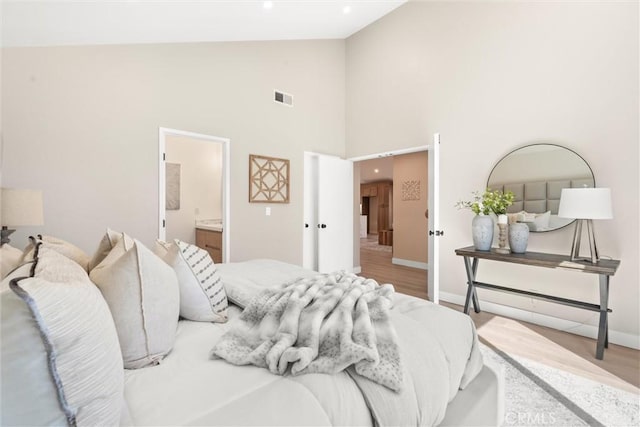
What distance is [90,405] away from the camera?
1.91 ft

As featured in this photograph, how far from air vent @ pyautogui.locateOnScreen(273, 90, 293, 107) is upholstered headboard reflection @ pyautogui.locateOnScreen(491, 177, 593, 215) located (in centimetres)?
295

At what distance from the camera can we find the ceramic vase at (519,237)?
281cm

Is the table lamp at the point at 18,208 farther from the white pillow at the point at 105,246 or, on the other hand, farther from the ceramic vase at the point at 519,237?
the ceramic vase at the point at 519,237

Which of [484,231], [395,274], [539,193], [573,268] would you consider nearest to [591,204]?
[573,268]

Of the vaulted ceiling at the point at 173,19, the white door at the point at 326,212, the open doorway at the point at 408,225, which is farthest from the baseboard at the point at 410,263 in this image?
the vaulted ceiling at the point at 173,19

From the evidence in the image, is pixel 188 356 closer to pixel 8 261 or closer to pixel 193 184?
pixel 8 261

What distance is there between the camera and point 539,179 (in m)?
2.97

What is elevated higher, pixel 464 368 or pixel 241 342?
pixel 241 342

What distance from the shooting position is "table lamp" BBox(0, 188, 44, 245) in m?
1.89

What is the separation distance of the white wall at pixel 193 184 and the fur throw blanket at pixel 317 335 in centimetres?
397

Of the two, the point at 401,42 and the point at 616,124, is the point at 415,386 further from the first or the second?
the point at 401,42

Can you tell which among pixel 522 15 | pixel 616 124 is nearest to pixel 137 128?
pixel 522 15

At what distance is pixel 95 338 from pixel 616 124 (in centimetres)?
381

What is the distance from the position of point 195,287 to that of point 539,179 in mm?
3373
